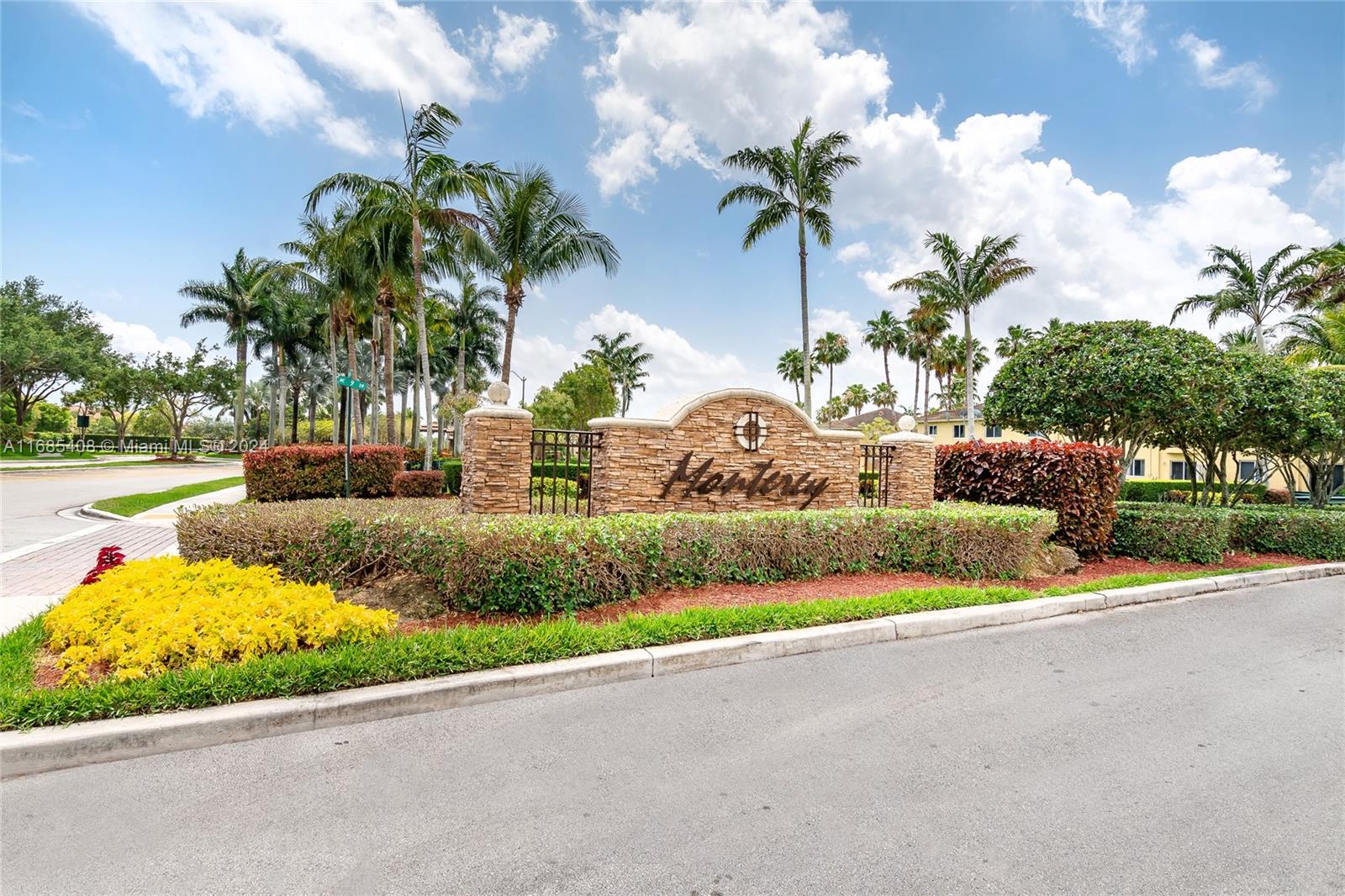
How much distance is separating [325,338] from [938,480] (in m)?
39.9

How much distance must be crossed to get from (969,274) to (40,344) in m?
51.3

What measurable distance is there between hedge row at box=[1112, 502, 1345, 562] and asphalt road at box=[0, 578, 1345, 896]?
640 cm

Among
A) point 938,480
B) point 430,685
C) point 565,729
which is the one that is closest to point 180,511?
point 430,685

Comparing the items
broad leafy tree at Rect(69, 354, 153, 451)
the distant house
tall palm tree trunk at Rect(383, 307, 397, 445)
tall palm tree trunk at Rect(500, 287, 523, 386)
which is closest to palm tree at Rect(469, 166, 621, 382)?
tall palm tree trunk at Rect(500, 287, 523, 386)

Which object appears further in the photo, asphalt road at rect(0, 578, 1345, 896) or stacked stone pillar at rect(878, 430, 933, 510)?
stacked stone pillar at rect(878, 430, 933, 510)

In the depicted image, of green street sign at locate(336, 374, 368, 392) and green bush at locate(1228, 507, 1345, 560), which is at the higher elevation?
green street sign at locate(336, 374, 368, 392)

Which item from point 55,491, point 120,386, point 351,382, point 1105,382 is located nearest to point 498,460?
point 351,382

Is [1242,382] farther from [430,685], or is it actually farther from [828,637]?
[430,685]

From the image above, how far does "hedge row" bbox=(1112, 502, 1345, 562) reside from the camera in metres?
10.1

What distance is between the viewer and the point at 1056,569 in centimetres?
920

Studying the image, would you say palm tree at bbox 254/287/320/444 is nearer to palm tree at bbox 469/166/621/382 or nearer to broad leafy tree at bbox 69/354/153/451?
broad leafy tree at bbox 69/354/153/451

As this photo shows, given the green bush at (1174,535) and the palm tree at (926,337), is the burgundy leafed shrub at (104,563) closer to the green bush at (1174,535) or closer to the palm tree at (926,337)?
the green bush at (1174,535)

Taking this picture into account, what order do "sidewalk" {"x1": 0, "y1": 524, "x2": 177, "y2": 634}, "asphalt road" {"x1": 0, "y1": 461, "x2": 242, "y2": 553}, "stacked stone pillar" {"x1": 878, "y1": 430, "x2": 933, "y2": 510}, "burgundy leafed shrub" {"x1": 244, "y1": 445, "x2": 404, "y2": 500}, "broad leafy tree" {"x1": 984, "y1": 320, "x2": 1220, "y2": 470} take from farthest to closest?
1. "burgundy leafed shrub" {"x1": 244, "y1": 445, "x2": 404, "y2": 500}
2. "asphalt road" {"x1": 0, "y1": 461, "x2": 242, "y2": 553}
3. "broad leafy tree" {"x1": 984, "y1": 320, "x2": 1220, "y2": 470}
4. "stacked stone pillar" {"x1": 878, "y1": 430, "x2": 933, "y2": 510}
5. "sidewalk" {"x1": 0, "y1": 524, "x2": 177, "y2": 634}

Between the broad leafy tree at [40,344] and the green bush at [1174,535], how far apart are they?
51.6 metres
